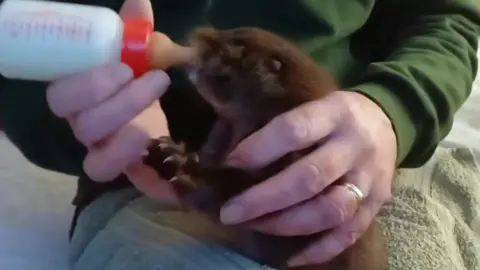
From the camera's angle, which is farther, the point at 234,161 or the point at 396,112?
the point at 396,112

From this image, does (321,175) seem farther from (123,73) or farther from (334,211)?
(123,73)

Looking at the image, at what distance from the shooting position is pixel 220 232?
31.9 inches

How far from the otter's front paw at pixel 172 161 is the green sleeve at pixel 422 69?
0.63 ft

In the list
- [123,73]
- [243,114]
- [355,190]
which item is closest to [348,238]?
[355,190]

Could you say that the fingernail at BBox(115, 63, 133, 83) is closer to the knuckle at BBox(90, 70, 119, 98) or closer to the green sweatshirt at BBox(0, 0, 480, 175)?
the knuckle at BBox(90, 70, 119, 98)

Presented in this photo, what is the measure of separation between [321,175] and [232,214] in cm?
8

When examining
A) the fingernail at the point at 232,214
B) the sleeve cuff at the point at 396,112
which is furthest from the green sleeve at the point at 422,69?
the fingernail at the point at 232,214

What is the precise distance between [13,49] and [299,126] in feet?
0.77

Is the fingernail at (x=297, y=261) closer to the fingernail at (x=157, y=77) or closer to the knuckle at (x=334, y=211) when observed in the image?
the knuckle at (x=334, y=211)

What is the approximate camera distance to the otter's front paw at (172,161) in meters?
0.75

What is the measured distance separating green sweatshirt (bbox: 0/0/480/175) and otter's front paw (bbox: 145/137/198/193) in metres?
0.11

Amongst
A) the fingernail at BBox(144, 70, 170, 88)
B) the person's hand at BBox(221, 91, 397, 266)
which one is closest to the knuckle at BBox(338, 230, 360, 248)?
the person's hand at BBox(221, 91, 397, 266)

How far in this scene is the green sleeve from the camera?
86 centimetres

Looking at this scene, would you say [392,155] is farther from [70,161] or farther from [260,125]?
[70,161]
